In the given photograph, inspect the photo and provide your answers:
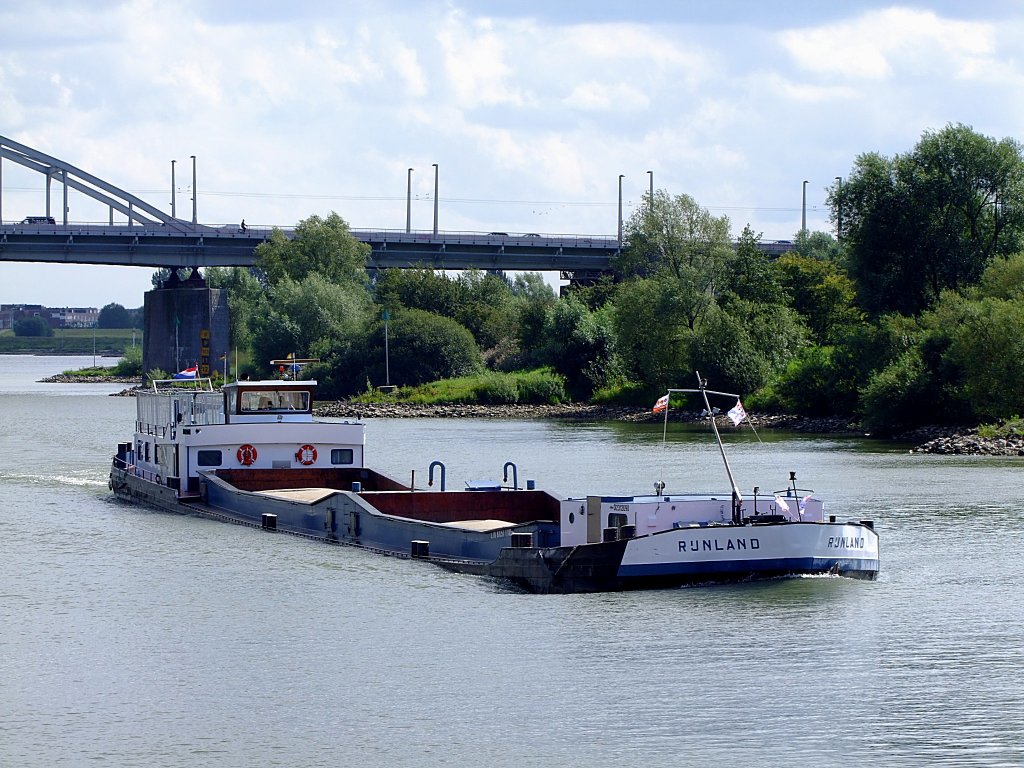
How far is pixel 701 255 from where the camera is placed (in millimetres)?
80562

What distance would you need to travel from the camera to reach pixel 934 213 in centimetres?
6462

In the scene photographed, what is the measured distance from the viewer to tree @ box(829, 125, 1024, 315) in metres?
64.2

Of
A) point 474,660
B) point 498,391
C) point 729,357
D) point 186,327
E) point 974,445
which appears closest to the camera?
point 474,660

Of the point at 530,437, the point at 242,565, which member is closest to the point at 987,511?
the point at 242,565

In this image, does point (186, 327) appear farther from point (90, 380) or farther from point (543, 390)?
point (90, 380)

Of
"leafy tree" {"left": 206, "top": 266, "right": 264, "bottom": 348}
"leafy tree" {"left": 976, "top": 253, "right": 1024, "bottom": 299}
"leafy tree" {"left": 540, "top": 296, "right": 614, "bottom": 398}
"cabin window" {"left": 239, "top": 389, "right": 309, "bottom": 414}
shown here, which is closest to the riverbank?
"leafy tree" {"left": 540, "top": 296, "right": 614, "bottom": 398}

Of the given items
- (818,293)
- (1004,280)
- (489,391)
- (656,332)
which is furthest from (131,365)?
(1004,280)

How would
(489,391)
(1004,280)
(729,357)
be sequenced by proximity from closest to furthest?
(1004,280) < (729,357) < (489,391)

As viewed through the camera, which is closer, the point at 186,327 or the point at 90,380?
the point at 186,327

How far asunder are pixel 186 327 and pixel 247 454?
225 feet

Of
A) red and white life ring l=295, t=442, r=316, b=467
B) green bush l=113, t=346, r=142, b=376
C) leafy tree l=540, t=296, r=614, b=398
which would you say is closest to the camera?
red and white life ring l=295, t=442, r=316, b=467

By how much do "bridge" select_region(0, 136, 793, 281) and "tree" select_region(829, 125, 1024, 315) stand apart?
139ft

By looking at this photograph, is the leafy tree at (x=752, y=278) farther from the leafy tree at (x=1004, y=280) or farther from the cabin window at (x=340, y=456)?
the cabin window at (x=340, y=456)

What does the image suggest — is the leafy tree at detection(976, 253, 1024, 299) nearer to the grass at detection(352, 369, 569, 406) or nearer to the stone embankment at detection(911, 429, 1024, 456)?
the stone embankment at detection(911, 429, 1024, 456)
